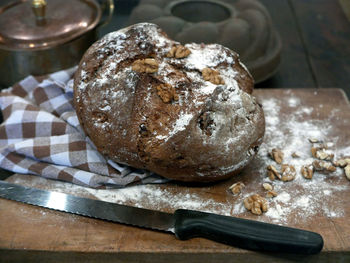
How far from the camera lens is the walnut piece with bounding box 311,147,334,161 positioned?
1557 millimetres

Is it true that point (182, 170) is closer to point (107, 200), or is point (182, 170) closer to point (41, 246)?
point (107, 200)

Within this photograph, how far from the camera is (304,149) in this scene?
5.32 feet

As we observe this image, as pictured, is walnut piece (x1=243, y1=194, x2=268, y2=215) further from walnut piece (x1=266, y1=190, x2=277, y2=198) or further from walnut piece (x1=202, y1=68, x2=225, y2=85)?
walnut piece (x1=202, y1=68, x2=225, y2=85)

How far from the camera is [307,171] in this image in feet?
4.92

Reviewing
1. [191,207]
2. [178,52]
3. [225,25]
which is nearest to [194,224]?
[191,207]

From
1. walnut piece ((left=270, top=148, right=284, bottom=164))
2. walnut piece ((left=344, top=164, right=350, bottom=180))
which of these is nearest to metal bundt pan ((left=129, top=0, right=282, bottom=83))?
walnut piece ((left=270, top=148, right=284, bottom=164))

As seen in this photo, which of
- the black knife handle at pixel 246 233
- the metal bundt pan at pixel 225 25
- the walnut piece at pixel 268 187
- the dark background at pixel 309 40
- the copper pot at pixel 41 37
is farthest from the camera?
the dark background at pixel 309 40

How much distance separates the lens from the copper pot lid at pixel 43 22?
76.4 inches

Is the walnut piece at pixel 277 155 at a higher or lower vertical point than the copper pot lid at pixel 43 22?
lower

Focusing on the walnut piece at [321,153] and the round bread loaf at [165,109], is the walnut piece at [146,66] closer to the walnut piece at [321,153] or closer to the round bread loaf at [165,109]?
the round bread loaf at [165,109]

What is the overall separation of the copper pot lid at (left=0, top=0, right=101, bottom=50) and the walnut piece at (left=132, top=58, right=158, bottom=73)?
0.71 m

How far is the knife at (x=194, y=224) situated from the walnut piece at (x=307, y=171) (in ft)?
1.02

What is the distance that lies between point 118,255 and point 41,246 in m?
0.23

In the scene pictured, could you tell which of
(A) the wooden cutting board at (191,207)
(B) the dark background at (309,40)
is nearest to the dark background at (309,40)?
(B) the dark background at (309,40)
